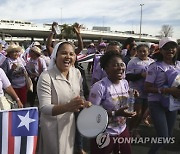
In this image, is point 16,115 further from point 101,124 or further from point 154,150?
point 154,150

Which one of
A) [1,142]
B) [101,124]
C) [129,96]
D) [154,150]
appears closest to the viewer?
[1,142]

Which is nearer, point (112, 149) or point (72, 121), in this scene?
point (72, 121)

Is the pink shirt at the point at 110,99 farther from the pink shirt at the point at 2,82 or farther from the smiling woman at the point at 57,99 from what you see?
the pink shirt at the point at 2,82

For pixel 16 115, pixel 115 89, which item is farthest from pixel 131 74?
pixel 16 115

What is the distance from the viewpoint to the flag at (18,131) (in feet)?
7.32

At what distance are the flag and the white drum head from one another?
1.26 ft

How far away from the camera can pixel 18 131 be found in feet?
7.43

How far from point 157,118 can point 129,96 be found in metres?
0.98

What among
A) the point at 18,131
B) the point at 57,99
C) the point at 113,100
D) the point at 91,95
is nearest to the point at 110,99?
the point at 113,100

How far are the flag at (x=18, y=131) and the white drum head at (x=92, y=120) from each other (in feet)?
1.26

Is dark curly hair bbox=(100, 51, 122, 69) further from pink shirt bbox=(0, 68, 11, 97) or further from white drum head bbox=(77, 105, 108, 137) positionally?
pink shirt bbox=(0, 68, 11, 97)

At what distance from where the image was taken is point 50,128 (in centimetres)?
248

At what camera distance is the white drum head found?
2.36 m

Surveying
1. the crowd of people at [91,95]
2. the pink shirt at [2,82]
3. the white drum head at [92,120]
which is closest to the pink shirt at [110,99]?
the crowd of people at [91,95]
